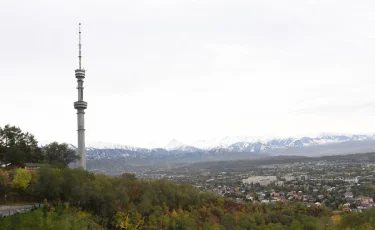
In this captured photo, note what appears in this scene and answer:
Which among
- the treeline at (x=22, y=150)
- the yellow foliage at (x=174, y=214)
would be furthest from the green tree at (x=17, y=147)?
the yellow foliage at (x=174, y=214)

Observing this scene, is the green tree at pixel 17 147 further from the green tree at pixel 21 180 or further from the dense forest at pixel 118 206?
the green tree at pixel 21 180

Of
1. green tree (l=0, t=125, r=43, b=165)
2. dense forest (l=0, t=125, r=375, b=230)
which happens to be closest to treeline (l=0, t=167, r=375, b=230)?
dense forest (l=0, t=125, r=375, b=230)

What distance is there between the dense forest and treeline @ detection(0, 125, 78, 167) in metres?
0.14

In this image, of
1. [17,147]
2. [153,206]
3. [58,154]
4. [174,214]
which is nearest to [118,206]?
[153,206]

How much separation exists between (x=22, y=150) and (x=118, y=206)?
790 inches

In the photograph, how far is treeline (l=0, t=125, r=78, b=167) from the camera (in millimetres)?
50562

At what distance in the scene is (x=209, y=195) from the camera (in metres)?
62.9

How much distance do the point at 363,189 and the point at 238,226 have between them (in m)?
55.7

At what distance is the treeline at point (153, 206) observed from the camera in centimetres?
3956

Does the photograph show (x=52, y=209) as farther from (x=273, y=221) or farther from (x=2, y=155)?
(x=273, y=221)

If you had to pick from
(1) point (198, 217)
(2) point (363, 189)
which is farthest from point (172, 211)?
(2) point (363, 189)

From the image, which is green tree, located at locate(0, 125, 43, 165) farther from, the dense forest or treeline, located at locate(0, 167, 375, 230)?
treeline, located at locate(0, 167, 375, 230)

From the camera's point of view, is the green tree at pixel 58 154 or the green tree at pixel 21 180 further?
the green tree at pixel 58 154

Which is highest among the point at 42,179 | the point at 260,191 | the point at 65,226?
the point at 42,179
